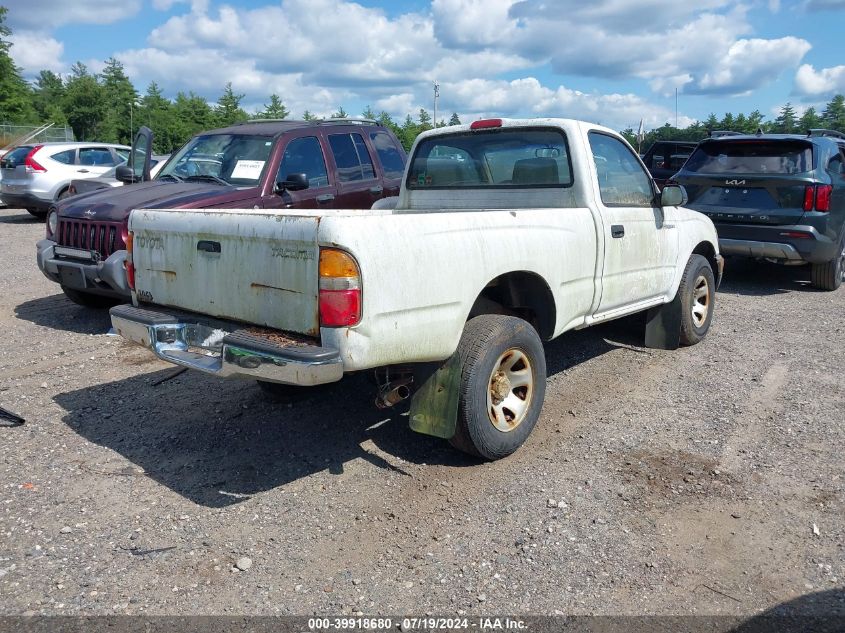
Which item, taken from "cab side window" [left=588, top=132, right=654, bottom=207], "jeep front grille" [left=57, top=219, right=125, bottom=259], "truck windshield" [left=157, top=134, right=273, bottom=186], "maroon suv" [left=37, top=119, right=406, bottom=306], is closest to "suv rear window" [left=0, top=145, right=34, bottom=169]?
"maroon suv" [left=37, top=119, right=406, bottom=306]

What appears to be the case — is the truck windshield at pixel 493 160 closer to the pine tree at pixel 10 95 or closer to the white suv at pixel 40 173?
the white suv at pixel 40 173

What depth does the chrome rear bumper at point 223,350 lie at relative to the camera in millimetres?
3264

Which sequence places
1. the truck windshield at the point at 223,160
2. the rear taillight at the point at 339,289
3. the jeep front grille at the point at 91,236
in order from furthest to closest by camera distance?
→ the truck windshield at the point at 223,160 → the jeep front grille at the point at 91,236 → the rear taillight at the point at 339,289

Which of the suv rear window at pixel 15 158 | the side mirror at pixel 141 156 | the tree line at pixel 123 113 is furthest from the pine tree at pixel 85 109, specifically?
the side mirror at pixel 141 156

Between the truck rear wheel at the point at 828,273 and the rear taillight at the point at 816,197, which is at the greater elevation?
the rear taillight at the point at 816,197

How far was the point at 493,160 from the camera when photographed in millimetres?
5402

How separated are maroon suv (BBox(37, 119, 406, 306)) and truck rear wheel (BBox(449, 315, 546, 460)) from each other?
3639 mm

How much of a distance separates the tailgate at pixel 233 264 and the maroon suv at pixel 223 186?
7.72 feet

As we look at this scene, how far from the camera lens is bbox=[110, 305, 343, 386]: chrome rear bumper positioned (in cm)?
326

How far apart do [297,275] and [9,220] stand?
15633 millimetres

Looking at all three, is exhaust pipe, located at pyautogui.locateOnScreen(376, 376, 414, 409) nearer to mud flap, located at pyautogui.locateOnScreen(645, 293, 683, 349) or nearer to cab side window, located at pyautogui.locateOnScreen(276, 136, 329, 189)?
mud flap, located at pyautogui.locateOnScreen(645, 293, 683, 349)

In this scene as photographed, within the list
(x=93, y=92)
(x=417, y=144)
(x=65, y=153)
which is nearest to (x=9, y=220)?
(x=65, y=153)

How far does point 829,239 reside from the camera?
341 inches

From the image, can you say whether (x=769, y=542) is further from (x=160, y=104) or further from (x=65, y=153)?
(x=160, y=104)
